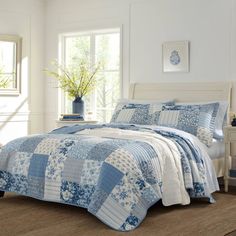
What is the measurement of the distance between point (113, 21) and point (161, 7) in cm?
79

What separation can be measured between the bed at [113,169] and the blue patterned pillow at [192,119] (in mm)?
16

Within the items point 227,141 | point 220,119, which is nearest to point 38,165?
point 227,141

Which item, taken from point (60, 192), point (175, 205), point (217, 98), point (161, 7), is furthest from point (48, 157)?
point (161, 7)

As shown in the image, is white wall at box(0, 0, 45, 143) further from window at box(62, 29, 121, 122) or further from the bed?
the bed

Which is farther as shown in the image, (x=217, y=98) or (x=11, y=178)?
(x=217, y=98)

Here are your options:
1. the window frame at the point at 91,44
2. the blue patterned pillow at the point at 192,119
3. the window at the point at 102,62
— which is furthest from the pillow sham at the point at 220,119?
the window at the point at 102,62

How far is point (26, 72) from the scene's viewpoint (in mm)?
7938

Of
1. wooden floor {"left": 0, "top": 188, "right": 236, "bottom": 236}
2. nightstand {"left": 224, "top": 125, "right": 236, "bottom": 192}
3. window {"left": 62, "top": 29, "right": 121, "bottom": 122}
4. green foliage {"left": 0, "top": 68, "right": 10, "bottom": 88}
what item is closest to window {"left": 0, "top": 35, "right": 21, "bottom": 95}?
green foliage {"left": 0, "top": 68, "right": 10, "bottom": 88}

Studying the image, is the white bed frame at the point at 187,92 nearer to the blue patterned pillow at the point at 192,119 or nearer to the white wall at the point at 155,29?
the white wall at the point at 155,29

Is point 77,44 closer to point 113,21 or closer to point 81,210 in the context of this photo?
point 113,21

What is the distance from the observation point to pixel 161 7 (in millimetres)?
6898

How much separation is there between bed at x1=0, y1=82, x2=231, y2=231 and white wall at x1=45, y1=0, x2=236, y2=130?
3.26 ft

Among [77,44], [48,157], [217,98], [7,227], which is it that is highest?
[77,44]

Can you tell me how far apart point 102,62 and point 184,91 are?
5.14 ft
